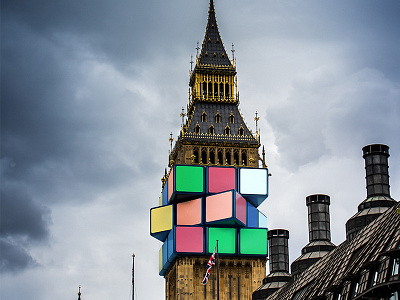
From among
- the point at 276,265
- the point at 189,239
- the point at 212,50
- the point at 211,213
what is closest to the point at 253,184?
the point at 211,213

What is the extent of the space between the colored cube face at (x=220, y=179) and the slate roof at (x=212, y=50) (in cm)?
2578

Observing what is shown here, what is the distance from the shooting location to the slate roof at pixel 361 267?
52.6 meters

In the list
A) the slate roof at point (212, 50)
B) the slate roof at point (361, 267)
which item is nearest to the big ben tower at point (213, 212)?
the slate roof at point (212, 50)

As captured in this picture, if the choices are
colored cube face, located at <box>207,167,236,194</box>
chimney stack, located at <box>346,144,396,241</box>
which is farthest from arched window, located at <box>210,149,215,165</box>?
chimney stack, located at <box>346,144,396,241</box>

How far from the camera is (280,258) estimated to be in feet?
396

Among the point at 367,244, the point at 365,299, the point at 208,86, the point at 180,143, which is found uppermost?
the point at 208,86

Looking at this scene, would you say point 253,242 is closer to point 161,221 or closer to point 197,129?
point 161,221

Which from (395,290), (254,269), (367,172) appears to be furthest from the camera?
(254,269)

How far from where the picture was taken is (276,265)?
120 m

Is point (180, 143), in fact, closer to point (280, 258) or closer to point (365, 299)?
point (280, 258)

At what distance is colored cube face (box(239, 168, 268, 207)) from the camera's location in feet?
439

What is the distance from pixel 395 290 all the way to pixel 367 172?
42.8 metres

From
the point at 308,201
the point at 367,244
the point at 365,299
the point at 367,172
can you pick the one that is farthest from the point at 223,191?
the point at 365,299

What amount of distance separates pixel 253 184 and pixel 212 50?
109 ft
